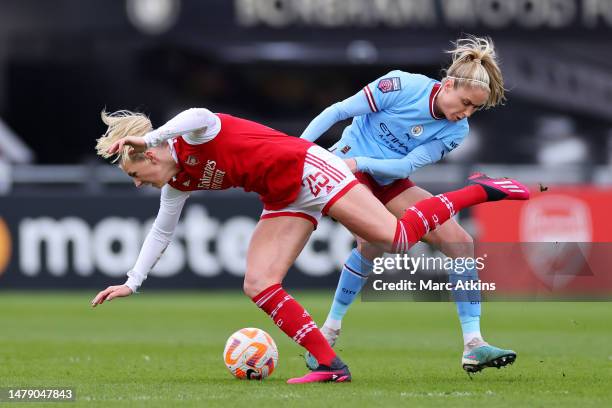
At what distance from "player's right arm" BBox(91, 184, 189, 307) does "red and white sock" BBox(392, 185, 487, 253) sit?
136 cm

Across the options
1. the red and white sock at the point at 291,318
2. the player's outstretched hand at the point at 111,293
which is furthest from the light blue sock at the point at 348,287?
the player's outstretched hand at the point at 111,293

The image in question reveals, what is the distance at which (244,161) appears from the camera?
8250 millimetres

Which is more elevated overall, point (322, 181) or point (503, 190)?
point (322, 181)

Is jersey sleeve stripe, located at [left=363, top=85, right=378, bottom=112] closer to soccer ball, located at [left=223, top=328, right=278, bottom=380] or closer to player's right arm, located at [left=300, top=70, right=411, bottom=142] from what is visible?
player's right arm, located at [left=300, top=70, right=411, bottom=142]

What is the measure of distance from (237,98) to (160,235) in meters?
15.1

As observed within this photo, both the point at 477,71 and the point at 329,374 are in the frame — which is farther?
the point at 477,71

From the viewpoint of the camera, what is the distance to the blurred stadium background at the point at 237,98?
17.4 metres

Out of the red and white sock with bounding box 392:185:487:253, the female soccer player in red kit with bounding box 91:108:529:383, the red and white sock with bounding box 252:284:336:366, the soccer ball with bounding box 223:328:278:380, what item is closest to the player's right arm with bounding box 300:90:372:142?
the female soccer player in red kit with bounding box 91:108:529:383

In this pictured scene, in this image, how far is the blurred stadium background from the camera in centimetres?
1739

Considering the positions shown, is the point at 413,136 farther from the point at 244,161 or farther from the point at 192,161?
the point at 192,161

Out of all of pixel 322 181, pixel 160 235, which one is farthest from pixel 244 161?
pixel 160 235

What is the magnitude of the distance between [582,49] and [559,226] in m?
7.44

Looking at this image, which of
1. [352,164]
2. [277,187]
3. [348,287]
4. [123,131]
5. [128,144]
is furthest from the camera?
[348,287]

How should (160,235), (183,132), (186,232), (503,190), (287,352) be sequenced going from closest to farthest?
(183,132) → (503,190) → (160,235) → (287,352) → (186,232)
